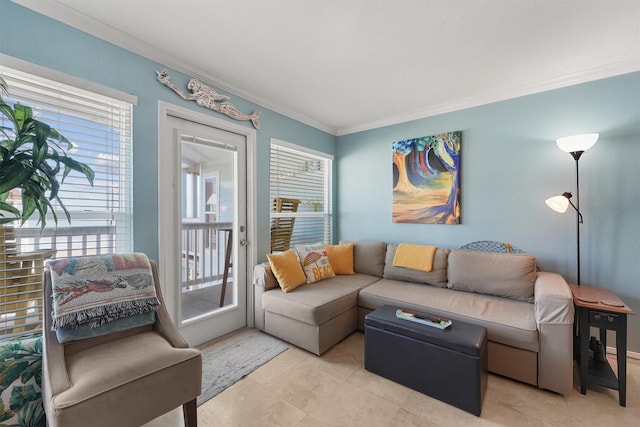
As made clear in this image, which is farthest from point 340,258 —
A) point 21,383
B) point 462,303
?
point 21,383

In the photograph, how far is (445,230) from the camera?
307cm

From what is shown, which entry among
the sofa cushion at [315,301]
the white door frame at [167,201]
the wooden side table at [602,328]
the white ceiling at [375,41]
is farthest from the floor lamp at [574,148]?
the white door frame at [167,201]

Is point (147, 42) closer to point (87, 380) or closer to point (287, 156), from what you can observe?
point (287, 156)

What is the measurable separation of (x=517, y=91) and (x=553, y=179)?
3.08ft

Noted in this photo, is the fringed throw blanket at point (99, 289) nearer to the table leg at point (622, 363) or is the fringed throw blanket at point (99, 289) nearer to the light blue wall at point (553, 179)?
the light blue wall at point (553, 179)

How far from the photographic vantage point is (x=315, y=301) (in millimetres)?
2326

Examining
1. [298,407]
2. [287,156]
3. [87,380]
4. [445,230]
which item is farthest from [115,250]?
[445,230]

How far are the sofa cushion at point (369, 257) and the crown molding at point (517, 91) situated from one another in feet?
5.30

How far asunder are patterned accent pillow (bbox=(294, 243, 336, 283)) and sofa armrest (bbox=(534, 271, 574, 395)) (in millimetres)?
1852

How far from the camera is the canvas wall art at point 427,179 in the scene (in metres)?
2.97

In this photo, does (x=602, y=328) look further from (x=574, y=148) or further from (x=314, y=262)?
(x=314, y=262)

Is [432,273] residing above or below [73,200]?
below

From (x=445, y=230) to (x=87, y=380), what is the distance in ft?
10.4

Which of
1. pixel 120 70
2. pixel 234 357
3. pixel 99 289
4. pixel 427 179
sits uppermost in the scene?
pixel 120 70
